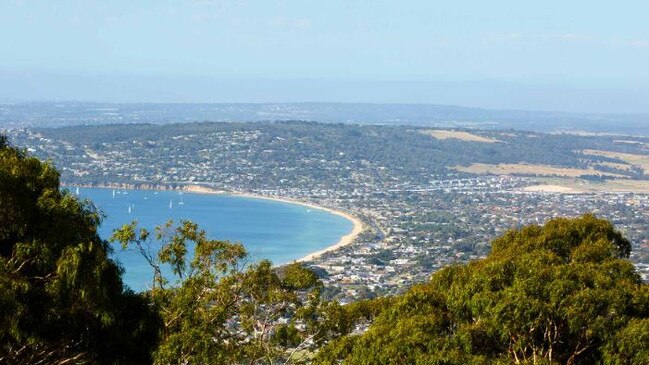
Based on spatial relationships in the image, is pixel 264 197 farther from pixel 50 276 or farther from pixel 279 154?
pixel 50 276

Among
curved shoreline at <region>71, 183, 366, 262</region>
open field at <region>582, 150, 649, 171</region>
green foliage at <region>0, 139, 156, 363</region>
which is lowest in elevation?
curved shoreline at <region>71, 183, 366, 262</region>

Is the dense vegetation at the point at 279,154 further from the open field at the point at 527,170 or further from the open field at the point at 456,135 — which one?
the open field at the point at 456,135

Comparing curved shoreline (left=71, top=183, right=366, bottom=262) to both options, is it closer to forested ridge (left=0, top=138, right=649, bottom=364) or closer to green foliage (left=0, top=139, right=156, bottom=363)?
forested ridge (left=0, top=138, right=649, bottom=364)

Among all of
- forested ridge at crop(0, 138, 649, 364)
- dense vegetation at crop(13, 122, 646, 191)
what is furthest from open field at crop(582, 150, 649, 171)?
forested ridge at crop(0, 138, 649, 364)

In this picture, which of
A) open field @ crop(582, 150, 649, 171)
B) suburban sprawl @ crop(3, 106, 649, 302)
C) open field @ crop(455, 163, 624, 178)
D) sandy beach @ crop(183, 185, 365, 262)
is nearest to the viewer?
sandy beach @ crop(183, 185, 365, 262)

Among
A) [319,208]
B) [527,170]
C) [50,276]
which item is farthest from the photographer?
[527,170]

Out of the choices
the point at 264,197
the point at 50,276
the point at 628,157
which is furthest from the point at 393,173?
the point at 50,276
